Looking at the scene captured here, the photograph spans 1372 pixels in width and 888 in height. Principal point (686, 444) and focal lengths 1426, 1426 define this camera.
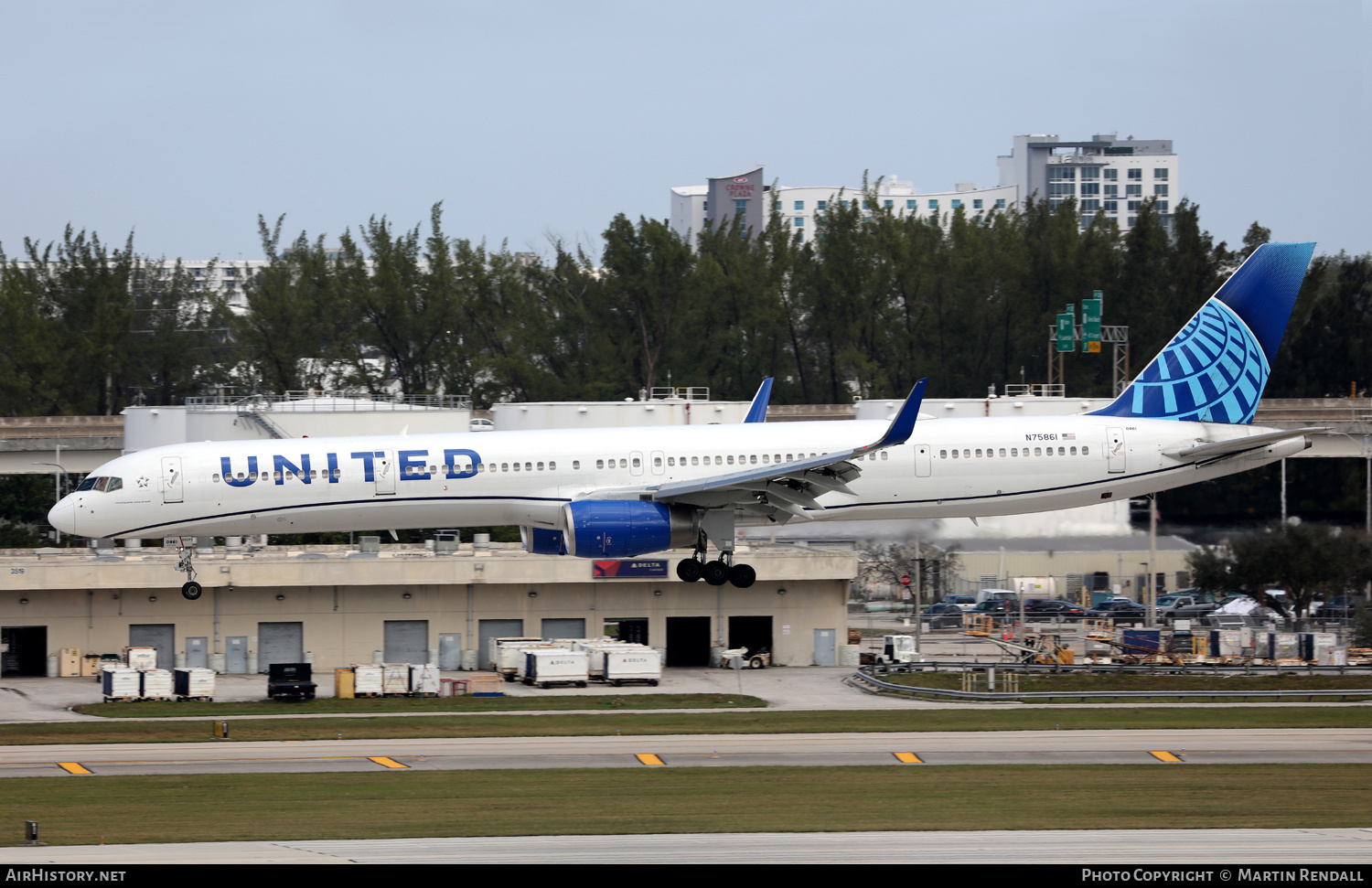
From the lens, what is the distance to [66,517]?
122 ft

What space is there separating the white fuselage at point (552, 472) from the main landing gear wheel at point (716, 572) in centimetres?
150

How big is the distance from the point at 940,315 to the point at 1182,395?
227 ft

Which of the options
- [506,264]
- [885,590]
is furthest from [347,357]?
[885,590]

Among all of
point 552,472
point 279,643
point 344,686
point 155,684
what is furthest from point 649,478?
point 279,643

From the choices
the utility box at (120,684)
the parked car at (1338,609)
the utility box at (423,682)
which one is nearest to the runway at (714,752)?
the utility box at (120,684)

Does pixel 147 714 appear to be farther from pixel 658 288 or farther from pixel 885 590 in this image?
pixel 658 288

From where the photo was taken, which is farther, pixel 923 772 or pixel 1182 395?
pixel 1182 395

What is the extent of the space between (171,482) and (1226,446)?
93.6ft

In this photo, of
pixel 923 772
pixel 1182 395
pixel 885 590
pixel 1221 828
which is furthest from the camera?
pixel 885 590

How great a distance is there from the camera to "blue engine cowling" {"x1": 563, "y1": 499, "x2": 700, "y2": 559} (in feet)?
118

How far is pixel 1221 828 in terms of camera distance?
28719 millimetres

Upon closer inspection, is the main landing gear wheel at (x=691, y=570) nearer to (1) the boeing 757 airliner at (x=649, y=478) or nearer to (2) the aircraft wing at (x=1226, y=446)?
(1) the boeing 757 airliner at (x=649, y=478)

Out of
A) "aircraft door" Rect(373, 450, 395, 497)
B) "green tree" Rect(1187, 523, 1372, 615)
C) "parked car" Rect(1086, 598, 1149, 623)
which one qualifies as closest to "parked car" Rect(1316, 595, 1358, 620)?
"green tree" Rect(1187, 523, 1372, 615)

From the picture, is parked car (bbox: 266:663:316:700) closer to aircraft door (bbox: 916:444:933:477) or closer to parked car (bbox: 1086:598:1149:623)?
aircraft door (bbox: 916:444:933:477)
